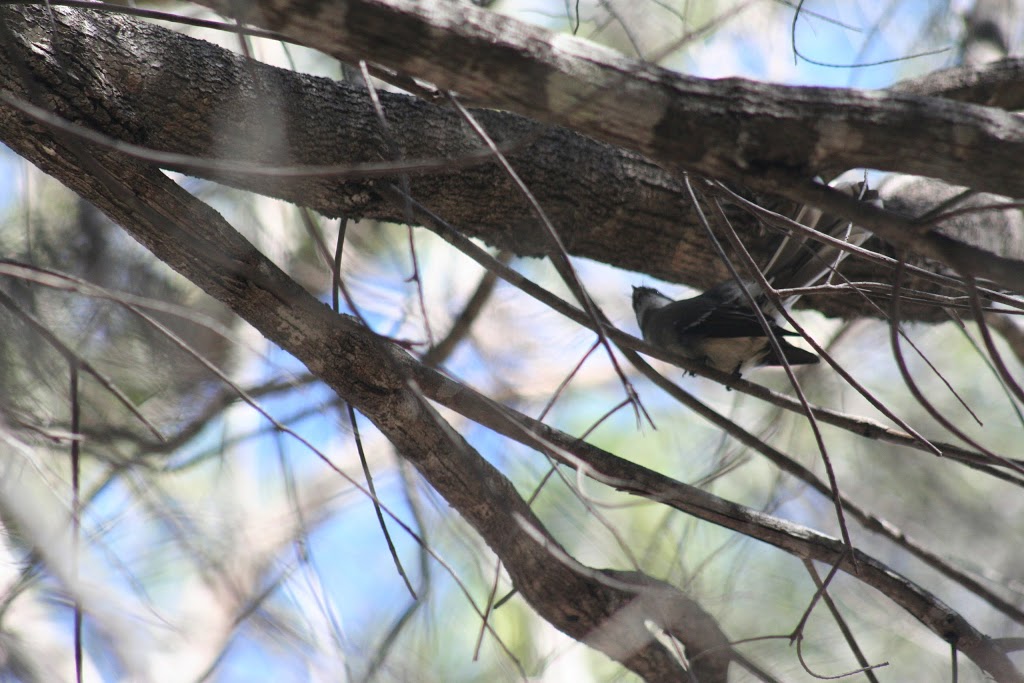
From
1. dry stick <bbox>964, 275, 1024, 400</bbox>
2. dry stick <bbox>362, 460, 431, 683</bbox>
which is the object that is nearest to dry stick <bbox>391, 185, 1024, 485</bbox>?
dry stick <bbox>964, 275, 1024, 400</bbox>

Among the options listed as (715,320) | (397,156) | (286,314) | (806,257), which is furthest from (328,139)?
(715,320)

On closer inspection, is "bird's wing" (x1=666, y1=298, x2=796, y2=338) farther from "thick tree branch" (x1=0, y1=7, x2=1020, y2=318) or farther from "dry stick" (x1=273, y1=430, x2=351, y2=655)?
"dry stick" (x1=273, y1=430, x2=351, y2=655)

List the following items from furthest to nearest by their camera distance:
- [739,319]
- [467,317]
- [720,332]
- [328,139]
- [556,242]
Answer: [467,317], [720,332], [739,319], [328,139], [556,242]

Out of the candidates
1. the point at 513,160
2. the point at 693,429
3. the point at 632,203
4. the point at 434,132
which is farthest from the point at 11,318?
the point at 693,429

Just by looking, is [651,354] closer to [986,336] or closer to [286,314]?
[286,314]

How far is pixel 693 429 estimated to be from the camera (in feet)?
13.2

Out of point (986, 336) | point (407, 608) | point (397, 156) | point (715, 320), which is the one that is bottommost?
point (986, 336)

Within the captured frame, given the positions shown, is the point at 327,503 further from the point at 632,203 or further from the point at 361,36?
the point at 361,36

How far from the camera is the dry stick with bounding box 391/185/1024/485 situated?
1905 millimetres

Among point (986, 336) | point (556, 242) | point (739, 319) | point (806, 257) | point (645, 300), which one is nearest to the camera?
point (986, 336)

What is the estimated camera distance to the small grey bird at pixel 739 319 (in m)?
2.76

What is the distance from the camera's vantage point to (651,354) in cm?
228

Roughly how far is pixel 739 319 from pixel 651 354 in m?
0.99

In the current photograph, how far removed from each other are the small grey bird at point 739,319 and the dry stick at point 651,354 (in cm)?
44
